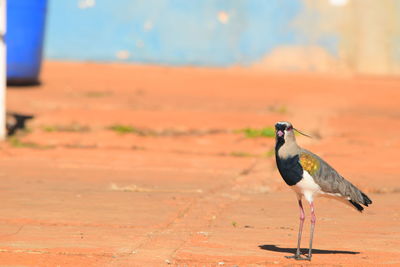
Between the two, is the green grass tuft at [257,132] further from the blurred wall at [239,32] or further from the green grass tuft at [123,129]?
the blurred wall at [239,32]

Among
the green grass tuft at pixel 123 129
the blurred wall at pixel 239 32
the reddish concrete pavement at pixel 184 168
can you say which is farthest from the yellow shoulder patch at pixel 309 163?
the blurred wall at pixel 239 32

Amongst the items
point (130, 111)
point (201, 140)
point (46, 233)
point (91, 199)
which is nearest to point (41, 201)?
point (91, 199)

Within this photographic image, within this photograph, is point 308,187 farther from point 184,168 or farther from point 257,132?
point 257,132

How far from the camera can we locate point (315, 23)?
70.5ft

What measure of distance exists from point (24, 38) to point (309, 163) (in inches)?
484

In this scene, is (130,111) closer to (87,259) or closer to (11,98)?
(11,98)

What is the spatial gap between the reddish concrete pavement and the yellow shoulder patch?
71 centimetres

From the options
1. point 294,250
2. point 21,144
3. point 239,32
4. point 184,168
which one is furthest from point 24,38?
point 294,250

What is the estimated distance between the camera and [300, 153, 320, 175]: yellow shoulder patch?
248 inches

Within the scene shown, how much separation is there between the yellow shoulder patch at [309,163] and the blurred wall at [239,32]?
15.4 meters

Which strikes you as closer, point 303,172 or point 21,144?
point 303,172

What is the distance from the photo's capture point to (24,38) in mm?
17516

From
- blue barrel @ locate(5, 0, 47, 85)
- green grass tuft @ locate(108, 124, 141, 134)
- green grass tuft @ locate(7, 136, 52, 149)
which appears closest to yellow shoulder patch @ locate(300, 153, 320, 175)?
green grass tuft @ locate(7, 136, 52, 149)

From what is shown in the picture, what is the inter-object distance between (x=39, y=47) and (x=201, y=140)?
18.6 ft
